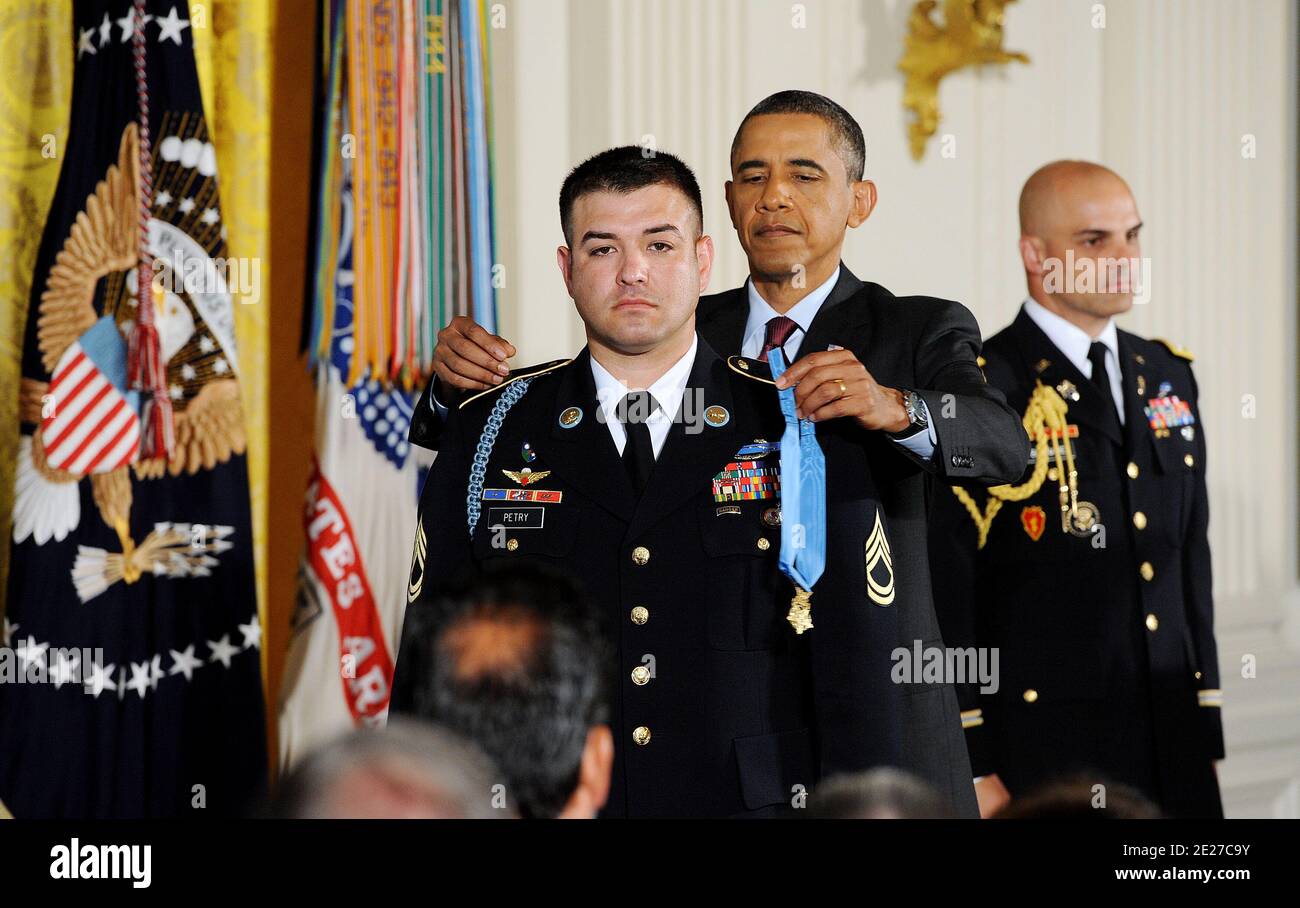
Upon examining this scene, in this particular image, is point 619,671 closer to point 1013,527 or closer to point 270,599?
point 1013,527

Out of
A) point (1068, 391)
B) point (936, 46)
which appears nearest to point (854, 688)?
point (1068, 391)

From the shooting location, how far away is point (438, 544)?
219 centimetres

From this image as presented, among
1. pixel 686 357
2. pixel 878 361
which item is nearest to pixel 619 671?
pixel 686 357

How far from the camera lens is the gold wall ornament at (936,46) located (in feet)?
11.5

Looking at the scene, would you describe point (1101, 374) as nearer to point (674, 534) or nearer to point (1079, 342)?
point (1079, 342)

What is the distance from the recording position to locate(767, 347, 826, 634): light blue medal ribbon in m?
2.06

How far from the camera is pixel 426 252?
10.3 ft

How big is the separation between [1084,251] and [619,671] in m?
1.50

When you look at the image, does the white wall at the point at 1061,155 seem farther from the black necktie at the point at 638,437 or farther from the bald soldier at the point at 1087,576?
the black necktie at the point at 638,437

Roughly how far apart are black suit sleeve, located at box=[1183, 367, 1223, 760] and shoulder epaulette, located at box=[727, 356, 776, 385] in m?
1.17

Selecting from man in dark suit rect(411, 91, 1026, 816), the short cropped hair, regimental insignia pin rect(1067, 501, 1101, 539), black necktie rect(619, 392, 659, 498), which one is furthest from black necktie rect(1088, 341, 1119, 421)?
black necktie rect(619, 392, 659, 498)

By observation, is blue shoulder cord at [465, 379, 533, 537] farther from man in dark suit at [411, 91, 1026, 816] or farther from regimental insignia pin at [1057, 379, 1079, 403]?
regimental insignia pin at [1057, 379, 1079, 403]

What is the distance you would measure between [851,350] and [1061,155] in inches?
58.4

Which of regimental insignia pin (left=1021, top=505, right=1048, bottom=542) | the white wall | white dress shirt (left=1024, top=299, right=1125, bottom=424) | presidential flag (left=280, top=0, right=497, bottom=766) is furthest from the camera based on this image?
the white wall
